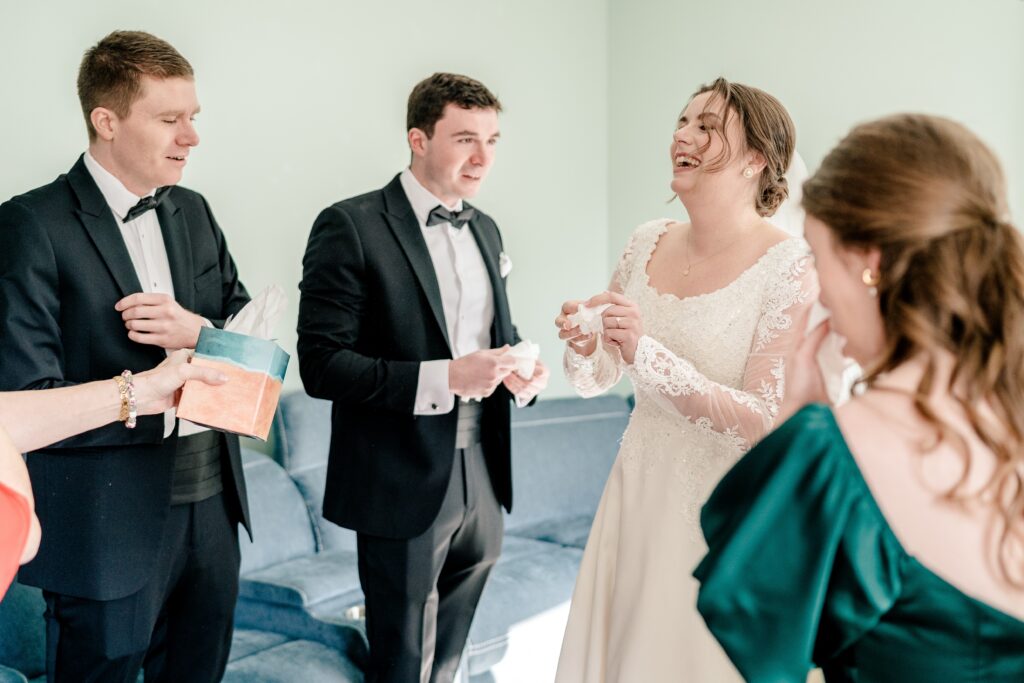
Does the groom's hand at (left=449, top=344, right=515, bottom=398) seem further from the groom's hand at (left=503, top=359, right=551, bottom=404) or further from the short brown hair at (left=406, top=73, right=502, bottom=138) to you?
the short brown hair at (left=406, top=73, right=502, bottom=138)

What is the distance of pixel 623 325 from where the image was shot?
79.4 inches

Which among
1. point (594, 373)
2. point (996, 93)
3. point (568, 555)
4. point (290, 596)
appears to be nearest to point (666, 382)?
point (594, 373)

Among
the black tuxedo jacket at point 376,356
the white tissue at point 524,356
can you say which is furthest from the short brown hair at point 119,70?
the white tissue at point 524,356

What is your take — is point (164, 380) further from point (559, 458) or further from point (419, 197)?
point (559, 458)

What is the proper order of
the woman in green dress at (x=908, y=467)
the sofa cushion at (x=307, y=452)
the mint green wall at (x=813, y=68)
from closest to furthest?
the woman in green dress at (x=908, y=467) → the sofa cushion at (x=307, y=452) → the mint green wall at (x=813, y=68)

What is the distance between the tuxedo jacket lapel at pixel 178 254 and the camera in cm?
214

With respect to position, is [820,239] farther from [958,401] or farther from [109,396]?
[109,396]

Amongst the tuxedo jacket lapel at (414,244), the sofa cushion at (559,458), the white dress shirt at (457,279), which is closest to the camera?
the tuxedo jacket lapel at (414,244)

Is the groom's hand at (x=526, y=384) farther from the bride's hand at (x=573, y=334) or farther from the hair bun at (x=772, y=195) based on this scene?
the hair bun at (x=772, y=195)

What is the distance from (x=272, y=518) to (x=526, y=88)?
2.48 m

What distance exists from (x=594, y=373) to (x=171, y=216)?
1044 mm

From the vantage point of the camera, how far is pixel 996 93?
3805 mm

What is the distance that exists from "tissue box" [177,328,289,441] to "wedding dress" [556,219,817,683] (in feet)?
2.45

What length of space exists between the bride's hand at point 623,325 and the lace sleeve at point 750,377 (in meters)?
0.03
